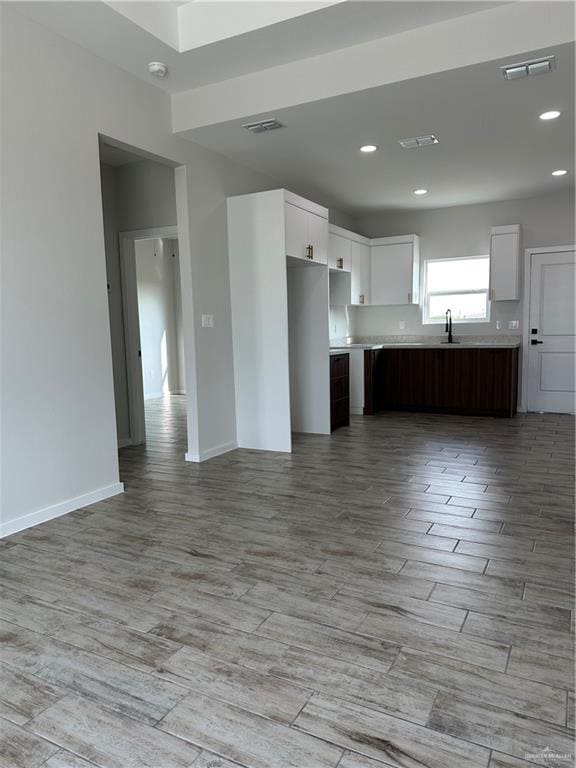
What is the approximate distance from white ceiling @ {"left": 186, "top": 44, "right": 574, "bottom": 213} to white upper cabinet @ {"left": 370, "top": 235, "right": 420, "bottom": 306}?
0.74 metres

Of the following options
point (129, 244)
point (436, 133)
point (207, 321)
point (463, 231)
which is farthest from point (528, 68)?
point (463, 231)

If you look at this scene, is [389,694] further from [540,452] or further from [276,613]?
[540,452]

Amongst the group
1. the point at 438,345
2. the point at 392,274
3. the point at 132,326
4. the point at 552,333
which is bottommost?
the point at 438,345

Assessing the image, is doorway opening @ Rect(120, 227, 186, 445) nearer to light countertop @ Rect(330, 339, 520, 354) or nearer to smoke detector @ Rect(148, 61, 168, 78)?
light countertop @ Rect(330, 339, 520, 354)

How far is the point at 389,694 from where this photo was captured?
166 cm

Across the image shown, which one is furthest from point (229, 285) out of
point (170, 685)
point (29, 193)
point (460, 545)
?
point (170, 685)

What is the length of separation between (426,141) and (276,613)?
4.00 metres

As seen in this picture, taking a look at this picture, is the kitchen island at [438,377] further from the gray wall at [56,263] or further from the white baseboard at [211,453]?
the gray wall at [56,263]

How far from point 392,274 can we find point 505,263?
142 centimetres

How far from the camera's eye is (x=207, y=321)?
4594 mm

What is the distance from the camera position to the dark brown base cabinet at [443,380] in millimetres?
6246

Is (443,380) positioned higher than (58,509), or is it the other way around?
(443,380)

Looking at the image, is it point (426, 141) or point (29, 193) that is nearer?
point (29, 193)

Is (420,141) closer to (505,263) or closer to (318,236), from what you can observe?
(318,236)
